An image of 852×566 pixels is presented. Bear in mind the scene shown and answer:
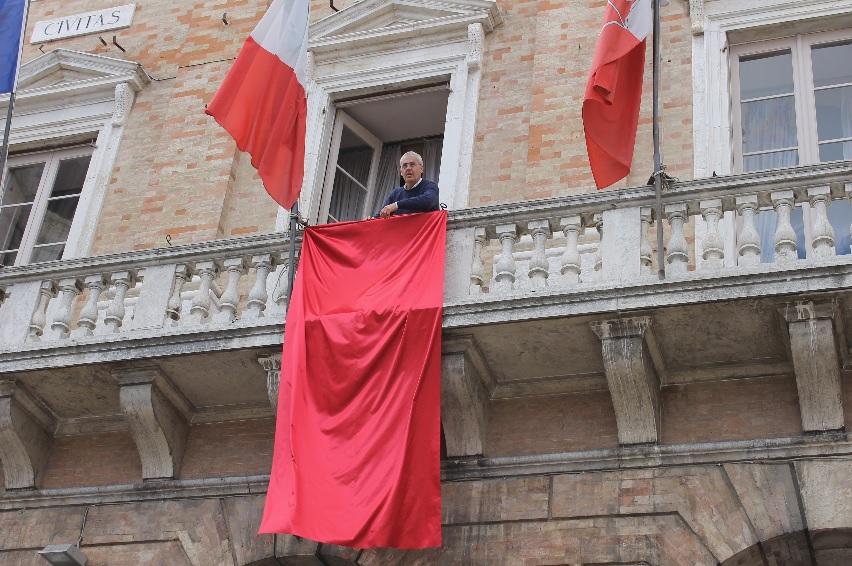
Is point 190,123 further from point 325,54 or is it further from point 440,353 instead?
point 440,353

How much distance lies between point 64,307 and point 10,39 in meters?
2.95

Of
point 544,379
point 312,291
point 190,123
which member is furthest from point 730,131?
point 190,123

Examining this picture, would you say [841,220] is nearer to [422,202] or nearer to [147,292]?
[422,202]

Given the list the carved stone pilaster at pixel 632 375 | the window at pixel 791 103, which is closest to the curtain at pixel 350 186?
the window at pixel 791 103

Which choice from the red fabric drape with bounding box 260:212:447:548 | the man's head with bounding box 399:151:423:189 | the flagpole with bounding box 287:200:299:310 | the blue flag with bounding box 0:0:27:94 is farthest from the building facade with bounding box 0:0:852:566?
the blue flag with bounding box 0:0:27:94

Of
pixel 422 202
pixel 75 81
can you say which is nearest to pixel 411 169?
pixel 422 202

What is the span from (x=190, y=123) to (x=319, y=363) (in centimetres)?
458

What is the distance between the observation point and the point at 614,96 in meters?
10.2

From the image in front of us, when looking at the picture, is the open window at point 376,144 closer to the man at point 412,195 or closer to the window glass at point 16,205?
the man at point 412,195

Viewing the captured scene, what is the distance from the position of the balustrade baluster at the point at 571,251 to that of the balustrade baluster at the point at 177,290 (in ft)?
10.2

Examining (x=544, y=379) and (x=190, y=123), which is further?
(x=190, y=123)

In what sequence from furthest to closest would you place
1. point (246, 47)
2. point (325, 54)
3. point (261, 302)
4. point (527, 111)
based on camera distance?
point (325, 54), point (527, 111), point (246, 47), point (261, 302)

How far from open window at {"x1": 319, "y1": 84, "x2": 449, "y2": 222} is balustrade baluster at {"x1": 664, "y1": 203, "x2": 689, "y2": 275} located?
11.6ft

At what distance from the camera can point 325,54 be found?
1352 cm
